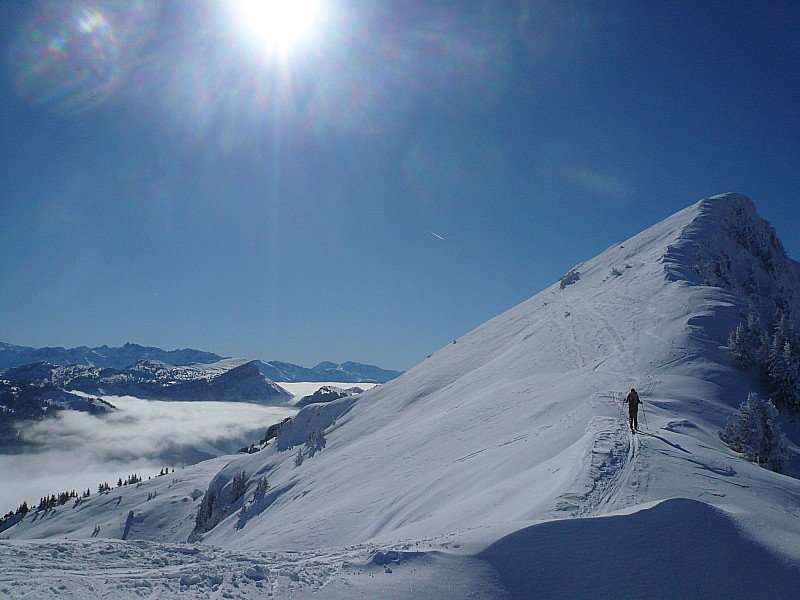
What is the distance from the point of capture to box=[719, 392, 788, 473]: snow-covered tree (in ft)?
50.8

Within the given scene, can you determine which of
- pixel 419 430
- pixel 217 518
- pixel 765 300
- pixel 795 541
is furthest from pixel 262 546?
pixel 765 300

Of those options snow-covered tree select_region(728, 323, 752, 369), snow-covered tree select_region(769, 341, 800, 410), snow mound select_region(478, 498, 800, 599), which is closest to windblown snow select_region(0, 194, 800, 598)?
snow mound select_region(478, 498, 800, 599)

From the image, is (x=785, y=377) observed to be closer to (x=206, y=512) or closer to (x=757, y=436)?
(x=757, y=436)

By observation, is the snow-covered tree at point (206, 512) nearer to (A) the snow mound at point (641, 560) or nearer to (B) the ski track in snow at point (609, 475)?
(B) the ski track in snow at point (609, 475)

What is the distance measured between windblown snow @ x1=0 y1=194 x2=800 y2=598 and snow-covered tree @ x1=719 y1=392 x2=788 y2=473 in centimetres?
104

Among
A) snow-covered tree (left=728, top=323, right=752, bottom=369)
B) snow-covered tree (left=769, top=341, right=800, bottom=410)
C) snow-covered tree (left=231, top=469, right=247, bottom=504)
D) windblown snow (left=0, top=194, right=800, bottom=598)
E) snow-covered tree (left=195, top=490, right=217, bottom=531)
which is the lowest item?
snow-covered tree (left=195, top=490, right=217, bottom=531)

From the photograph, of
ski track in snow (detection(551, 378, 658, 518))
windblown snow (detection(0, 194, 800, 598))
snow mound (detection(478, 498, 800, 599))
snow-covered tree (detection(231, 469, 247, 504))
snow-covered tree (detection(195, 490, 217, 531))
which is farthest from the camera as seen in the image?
snow-covered tree (detection(195, 490, 217, 531))

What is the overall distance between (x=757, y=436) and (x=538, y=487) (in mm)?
9968

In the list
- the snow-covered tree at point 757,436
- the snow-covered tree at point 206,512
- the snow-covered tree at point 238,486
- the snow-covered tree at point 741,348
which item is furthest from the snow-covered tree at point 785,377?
the snow-covered tree at point 206,512

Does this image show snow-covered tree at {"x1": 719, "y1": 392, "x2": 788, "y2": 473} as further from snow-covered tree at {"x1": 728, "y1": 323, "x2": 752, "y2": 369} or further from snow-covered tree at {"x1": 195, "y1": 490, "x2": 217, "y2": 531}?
snow-covered tree at {"x1": 195, "y1": 490, "x2": 217, "y2": 531}

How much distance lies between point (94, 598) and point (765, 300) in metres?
50.7

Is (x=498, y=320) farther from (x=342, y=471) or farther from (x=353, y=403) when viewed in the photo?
(x=342, y=471)

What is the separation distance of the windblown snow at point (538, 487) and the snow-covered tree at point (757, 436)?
1041mm

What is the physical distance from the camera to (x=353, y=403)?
53.4 metres
